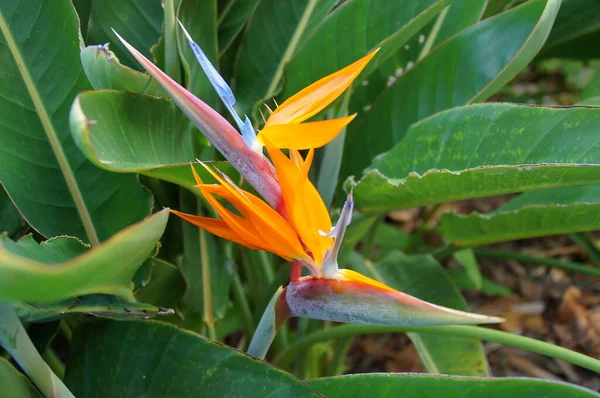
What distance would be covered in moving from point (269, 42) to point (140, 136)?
1.06 ft

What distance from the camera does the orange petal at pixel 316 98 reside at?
43cm

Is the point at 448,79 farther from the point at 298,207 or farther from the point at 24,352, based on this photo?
the point at 24,352

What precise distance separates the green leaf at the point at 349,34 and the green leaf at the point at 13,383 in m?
0.46

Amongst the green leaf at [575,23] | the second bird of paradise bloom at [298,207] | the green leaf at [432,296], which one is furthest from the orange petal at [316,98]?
the green leaf at [575,23]

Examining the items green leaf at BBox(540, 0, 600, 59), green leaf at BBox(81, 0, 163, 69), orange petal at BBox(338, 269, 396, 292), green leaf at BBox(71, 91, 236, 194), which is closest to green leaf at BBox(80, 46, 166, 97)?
green leaf at BBox(71, 91, 236, 194)

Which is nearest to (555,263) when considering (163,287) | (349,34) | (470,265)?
(470,265)

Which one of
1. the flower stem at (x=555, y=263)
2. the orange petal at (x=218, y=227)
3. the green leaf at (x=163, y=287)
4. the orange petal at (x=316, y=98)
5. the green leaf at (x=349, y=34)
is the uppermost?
the green leaf at (x=349, y=34)

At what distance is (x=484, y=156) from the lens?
63 centimetres

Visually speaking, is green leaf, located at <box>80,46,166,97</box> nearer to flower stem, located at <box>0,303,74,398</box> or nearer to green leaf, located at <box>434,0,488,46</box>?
flower stem, located at <box>0,303,74,398</box>

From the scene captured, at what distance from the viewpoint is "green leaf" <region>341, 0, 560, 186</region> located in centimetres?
72

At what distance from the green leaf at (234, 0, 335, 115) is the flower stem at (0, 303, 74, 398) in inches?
17.5

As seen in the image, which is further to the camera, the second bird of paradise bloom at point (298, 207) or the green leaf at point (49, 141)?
the green leaf at point (49, 141)

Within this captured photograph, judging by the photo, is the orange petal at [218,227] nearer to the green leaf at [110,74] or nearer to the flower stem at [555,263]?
the green leaf at [110,74]

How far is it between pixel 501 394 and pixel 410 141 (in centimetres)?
29
